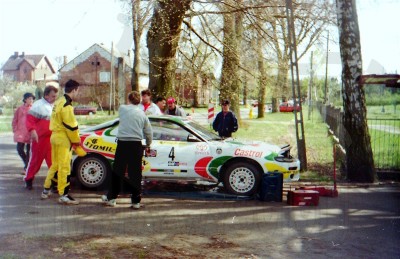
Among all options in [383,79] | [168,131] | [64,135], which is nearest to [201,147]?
[168,131]

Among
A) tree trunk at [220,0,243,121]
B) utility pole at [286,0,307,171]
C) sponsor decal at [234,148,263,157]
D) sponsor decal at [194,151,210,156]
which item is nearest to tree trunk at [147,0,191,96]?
tree trunk at [220,0,243,121]

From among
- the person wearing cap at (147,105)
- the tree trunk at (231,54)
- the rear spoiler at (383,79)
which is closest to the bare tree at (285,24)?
the tree trunk at (231,54)

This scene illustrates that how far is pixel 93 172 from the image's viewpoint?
938 cm

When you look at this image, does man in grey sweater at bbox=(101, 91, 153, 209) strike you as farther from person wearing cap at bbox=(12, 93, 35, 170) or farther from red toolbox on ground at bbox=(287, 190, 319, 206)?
person wearing cap at bbox=(12, 93, 35, 170)

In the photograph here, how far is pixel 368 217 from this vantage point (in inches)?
305

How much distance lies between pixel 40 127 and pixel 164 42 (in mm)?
7707

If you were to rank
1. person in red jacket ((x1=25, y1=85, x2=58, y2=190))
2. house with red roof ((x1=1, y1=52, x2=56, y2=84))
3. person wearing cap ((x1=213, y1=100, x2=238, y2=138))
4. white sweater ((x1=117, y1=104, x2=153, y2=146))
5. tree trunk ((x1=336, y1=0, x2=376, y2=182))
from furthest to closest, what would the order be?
person wearing cap ((x1=213, y1=100, x2=238, y2=138)) < tree trunk ((x1=336, y1=0, x2=376, y2=182)) < person in red jacket ((x1=25, y1=85, x2=58, y2=190)) < white sweater ((x1=117, y1=104, x2=153, y2=146)) < house with red roof ((x1=1, y1=52, x2=56, y2=84))

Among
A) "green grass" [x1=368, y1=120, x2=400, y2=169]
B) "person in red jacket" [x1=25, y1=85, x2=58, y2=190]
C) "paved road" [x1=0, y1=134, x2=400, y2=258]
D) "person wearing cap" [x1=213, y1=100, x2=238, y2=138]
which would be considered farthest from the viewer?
"green grass" [x1=368, y1=120, x2=400, y2=169]

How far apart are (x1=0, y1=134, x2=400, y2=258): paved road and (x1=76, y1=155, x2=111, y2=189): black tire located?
0.77ft

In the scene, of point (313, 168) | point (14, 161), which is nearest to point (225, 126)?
point (313, 168)

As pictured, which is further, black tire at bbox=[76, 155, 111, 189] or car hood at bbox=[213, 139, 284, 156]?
black tire at bbox=[76, 155, 111, 189]

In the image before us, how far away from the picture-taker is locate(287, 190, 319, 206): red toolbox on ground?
8.44m

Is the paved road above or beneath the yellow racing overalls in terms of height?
beneath

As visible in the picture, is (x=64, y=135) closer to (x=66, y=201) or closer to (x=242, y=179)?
(x=66, y=201)
